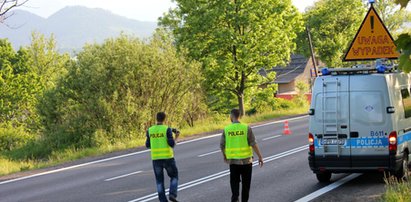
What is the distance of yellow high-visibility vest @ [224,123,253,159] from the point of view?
886 cm

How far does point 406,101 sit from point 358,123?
1.49 metres

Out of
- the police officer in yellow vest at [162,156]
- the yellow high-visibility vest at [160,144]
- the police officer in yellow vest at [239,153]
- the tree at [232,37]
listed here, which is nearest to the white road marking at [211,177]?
the police officer in yellow vest at [162,156]

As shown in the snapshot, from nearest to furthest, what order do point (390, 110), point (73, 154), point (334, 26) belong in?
point (390, 110) → point (73, 154) → point (334, 26)

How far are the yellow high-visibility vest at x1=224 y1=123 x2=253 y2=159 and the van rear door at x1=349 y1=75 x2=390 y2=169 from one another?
2.92 m

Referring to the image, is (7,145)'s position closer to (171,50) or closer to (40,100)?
(40,100)

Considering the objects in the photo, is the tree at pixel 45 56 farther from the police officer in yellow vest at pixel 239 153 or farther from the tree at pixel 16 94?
the police officer in yellow vest at pixel 239 153

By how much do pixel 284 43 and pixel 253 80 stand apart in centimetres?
336

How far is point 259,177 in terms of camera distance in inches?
504

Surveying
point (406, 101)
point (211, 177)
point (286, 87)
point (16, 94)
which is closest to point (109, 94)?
point (211, 177)

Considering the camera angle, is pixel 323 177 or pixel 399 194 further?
pixel 323 177

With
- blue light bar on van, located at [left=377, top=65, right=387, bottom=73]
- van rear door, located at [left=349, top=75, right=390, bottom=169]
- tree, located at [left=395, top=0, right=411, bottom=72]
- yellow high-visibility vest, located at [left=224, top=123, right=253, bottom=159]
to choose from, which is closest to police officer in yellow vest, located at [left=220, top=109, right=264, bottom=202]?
yellow high-visibility vest, located at [left=224, top=123, right=253, bottom=159]

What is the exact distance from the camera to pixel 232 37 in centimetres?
3481

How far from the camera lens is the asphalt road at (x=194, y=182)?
10.7 m

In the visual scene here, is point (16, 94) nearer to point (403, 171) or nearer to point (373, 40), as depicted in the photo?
point (373, 40)
